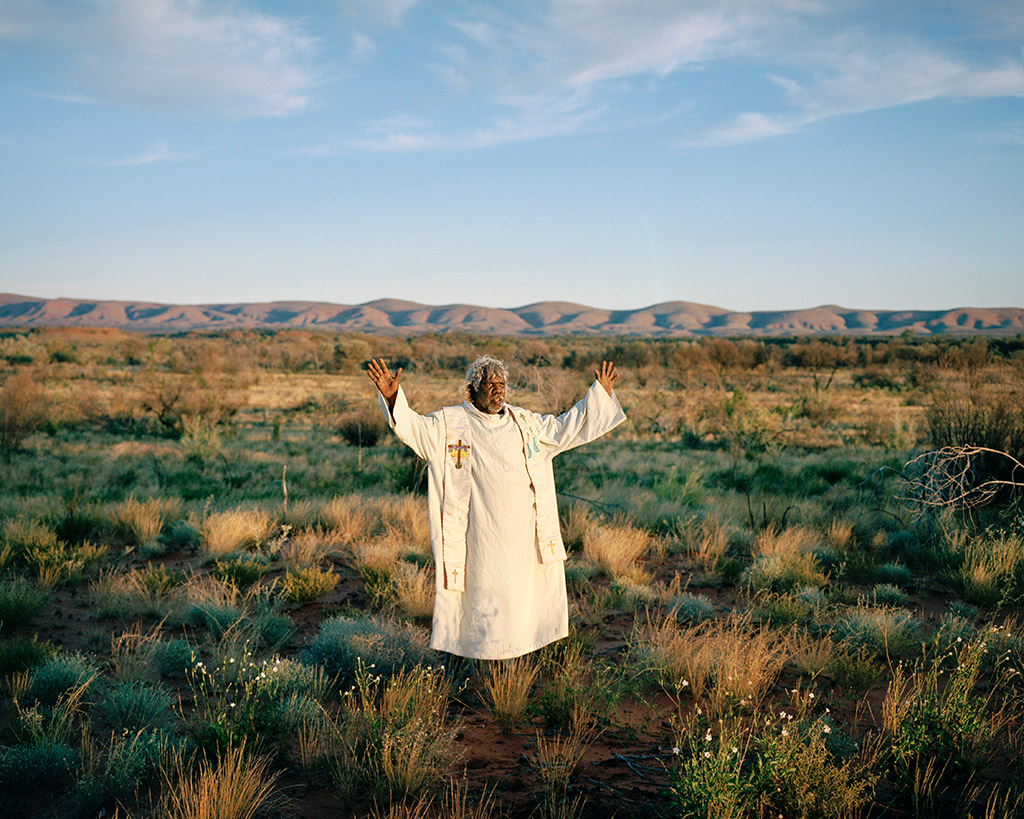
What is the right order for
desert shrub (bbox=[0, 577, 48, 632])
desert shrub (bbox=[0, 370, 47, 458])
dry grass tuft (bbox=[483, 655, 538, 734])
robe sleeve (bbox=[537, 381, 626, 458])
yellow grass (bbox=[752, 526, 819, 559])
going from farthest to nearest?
desert shrub (bbox=[0, 370, 47, 458])
yellow grass (bbox=[752, 526, 819, 559])
desert shrub (bbox=[0, 577, 48, 632])
robe sleeve (bbox=[537, 381, 626, 458])
dry grass tuft (bbox=[483, 655, 538, 734])

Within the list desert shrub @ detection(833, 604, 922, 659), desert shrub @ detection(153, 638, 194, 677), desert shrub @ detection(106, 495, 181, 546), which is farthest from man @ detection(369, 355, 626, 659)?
desert shrub @ detection(106, 495, 181, 546)

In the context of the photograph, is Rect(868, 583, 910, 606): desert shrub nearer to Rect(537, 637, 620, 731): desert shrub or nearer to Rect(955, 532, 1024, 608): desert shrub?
Rect(955, 532, 1024, 608): desert shrub

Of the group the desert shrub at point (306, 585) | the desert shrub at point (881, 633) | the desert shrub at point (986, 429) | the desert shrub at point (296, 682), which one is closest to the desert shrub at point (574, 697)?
the desert shrub at point (296, 682)

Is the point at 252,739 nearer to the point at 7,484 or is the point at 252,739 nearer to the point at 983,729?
the point at 983,729

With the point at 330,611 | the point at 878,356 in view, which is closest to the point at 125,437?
the point at 330,611

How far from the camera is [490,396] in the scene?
14.1 feet

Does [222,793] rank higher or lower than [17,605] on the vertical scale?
higher

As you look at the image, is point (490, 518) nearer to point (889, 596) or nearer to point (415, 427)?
point (415, 427)

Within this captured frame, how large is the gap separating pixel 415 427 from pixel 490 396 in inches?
20.4

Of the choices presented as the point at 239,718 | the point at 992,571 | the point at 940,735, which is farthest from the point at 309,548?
the point at 992,571

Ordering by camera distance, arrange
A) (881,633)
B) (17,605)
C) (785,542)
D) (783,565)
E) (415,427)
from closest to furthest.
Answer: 1. (415,427)
2. (881,633)
3. (17,605)
4. (783,565)
5. (785,542)

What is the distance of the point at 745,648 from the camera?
4.78 meters

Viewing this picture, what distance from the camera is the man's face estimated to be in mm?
4277

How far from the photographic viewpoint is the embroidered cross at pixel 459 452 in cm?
426
